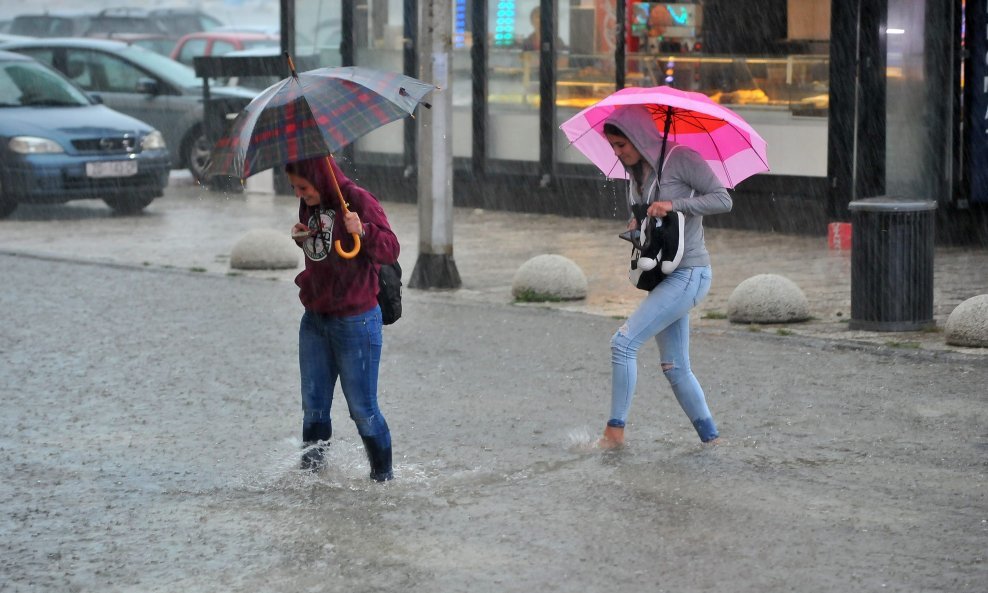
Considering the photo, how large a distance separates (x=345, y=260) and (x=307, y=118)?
0.59 meters

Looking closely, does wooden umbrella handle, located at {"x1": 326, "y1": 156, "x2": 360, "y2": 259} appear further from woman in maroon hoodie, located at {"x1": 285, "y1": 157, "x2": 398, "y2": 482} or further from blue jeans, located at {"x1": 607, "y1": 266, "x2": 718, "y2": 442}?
blue jeans, located at {"x1": 607, "y1": 266, "x2": 718, "y2": 442}

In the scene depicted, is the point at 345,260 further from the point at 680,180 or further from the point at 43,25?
the point at 43,25

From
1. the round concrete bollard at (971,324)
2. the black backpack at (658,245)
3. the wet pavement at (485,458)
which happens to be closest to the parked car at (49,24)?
the wet pavement at (485,458)

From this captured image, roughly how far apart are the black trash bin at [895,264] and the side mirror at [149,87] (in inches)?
508

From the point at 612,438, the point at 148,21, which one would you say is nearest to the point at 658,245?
the point at 612,438

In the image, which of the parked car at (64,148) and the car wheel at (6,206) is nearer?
the parked car at (64,148)

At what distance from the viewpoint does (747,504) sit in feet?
20.5

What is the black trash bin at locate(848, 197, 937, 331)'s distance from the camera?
1000 cm

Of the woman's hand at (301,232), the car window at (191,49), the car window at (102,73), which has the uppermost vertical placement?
the car window at (191,49)

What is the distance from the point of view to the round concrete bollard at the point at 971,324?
9.37 meters

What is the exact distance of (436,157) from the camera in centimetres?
1216

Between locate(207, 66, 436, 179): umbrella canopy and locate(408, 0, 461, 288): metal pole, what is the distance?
19.2 feet

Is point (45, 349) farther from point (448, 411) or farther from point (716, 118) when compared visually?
point (716, 118)

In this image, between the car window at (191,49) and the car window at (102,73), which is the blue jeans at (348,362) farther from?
the car window at (191,49)
